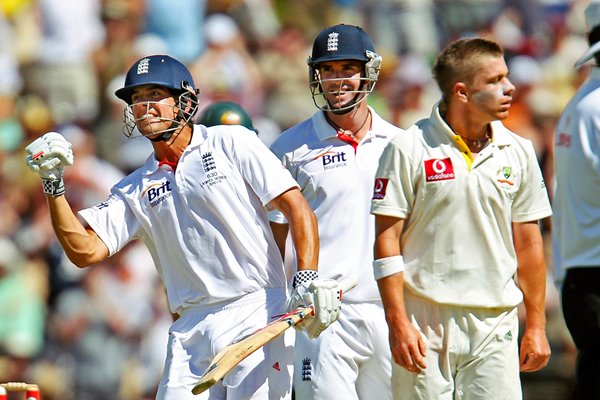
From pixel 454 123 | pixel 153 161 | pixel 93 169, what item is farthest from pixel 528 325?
pixel 93 169

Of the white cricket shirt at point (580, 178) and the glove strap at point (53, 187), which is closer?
the white cricket shirt at point (580, 178)

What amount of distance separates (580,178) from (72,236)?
2340 millimetres

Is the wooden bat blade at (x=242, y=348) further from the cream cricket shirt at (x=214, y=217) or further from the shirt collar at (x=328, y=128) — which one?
the shirt collar at (x=328, y=128)

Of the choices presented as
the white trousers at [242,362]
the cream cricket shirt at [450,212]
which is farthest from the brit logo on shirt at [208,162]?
the cream cricket shirt at [450,212]

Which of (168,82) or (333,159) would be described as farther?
(333,159)

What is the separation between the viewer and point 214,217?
20.0 ft

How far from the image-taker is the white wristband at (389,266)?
Result: 5523 mm

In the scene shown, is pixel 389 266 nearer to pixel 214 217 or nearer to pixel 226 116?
pixel 214 217

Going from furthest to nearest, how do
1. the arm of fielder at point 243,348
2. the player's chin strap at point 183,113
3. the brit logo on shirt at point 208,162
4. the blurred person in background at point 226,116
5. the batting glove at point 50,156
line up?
the blurred person in background at point 226,116
the player's chin strap at point 183,113
the brit logo on shirt at point 208,162
the batting glove at point 50,156
the arm of fielder at point 243,348

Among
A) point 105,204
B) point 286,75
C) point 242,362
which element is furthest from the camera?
point 286,75

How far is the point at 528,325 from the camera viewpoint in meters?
5.71

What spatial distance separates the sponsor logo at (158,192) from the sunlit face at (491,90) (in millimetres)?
1488

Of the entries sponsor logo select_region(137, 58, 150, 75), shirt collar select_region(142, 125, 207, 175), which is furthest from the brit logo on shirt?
sponsor logo select_region(137, 58, 150, 75)

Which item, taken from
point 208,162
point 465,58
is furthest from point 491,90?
point 208,162
